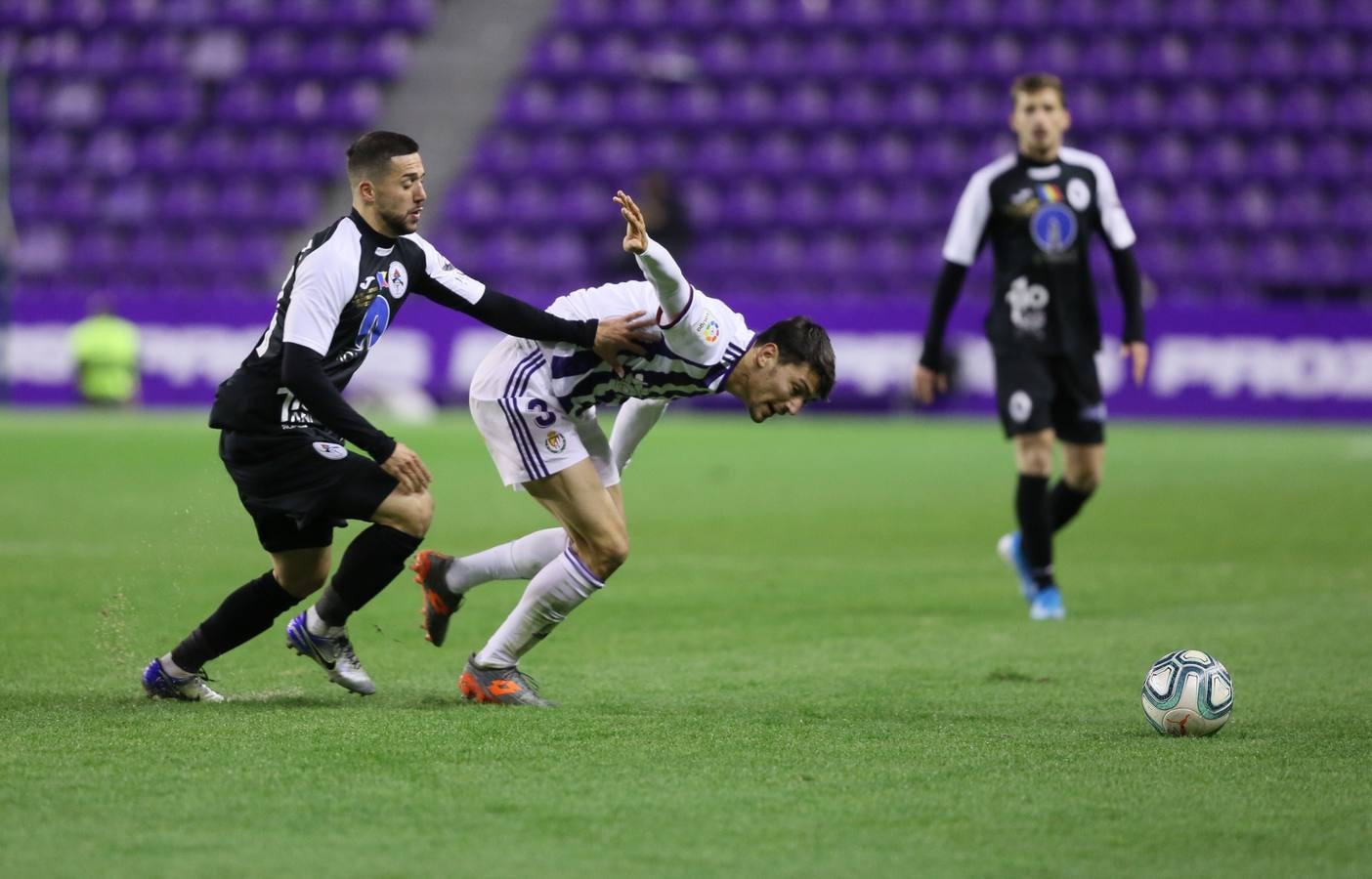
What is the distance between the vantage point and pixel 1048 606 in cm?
816

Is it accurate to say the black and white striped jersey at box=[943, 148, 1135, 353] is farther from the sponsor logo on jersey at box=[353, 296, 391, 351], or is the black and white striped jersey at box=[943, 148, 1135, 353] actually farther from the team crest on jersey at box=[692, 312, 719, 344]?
the sponsor logo on jersey at box=[353, 296, 391, 351]

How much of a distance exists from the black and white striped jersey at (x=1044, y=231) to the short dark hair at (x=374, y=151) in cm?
358

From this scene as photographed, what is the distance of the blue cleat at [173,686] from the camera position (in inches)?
223

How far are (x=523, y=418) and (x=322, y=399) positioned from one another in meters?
0.78

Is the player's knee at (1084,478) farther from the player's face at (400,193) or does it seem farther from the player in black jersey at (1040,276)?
the player's face at (400,193)

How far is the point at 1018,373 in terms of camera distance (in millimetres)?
8383

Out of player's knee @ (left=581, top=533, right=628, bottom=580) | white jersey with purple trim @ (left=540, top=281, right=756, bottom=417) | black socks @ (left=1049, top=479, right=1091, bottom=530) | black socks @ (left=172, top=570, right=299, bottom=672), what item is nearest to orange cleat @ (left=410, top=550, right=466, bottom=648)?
black socks @ (left=172, top=570, right=299, bottom=672)

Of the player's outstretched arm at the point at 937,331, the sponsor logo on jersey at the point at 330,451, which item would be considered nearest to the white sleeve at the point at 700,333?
the sponsor logo on jersey at the point at 330,451

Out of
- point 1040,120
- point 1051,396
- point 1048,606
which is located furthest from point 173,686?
point 1040,120

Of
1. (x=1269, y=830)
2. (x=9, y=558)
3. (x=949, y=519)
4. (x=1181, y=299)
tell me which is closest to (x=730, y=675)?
(x=1269, y=830)

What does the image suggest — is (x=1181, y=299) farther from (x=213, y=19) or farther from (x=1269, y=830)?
(x=1269, y=830)

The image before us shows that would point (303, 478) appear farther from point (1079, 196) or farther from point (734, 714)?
point (1079, 196)

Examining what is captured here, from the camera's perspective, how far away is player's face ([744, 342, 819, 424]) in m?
5.55

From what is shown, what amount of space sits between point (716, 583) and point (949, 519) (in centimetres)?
353
